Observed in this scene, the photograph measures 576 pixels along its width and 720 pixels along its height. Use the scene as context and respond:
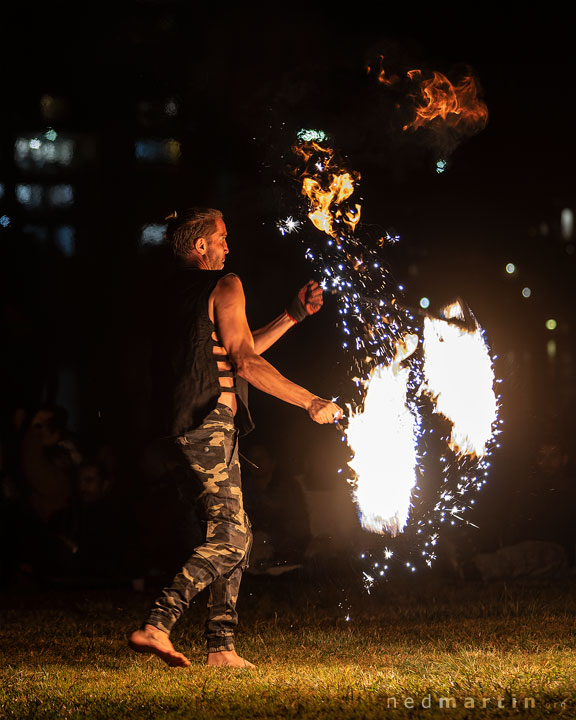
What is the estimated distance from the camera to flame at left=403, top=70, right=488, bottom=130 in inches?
Result: 294

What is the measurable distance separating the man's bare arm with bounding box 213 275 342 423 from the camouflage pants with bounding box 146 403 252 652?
0.26 meters

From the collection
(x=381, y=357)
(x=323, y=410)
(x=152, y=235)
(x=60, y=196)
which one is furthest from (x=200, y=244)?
(x=60, y=196)

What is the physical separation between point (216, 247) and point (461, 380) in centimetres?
210

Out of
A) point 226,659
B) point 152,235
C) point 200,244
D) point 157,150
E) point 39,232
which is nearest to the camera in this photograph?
point 226,659

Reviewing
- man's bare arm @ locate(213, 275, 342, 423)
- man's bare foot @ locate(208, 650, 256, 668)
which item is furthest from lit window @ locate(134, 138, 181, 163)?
man's bare foot @ locate(208, 650, 256, 668)

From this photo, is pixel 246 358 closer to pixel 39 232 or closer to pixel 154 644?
pixel 154 644

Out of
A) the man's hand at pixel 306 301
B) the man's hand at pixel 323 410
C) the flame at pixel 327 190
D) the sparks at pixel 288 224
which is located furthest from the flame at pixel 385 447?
the man's hand at pixel 323 410

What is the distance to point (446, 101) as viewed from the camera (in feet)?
24.6

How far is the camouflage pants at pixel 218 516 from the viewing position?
17.0 feet

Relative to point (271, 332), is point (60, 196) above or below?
above

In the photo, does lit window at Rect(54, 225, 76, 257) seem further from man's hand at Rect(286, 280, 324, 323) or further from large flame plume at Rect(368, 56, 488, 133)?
man's hand at Rect(286, 280, 324, 323)

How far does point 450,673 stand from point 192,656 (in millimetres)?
1561

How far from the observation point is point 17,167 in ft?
40.9

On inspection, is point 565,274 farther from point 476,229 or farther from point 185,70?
point 185,70
